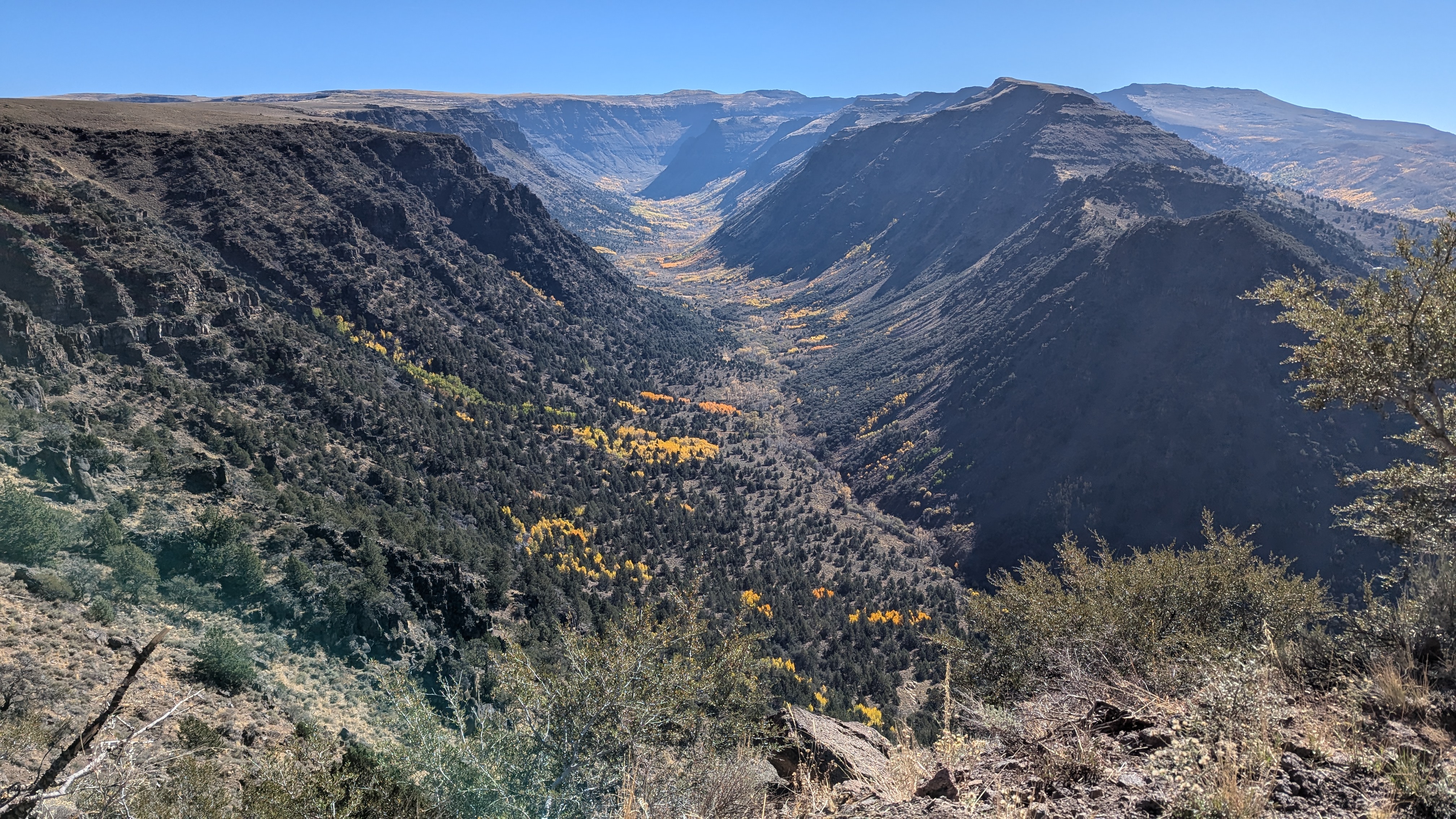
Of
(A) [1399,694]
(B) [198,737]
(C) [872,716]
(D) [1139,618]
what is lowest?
(C) [872,716]

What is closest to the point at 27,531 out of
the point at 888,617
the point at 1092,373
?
the point at 888,617

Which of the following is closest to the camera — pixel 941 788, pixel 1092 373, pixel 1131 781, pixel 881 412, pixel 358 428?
pixel 1131 781

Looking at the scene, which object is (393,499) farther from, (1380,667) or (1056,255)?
(1056,255)

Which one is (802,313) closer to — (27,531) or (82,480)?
(82,480)

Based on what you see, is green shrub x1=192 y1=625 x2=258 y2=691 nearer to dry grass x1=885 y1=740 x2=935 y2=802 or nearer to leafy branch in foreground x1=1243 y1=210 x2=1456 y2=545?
dry grass x1=885 y1=740 x2=935 y2=802

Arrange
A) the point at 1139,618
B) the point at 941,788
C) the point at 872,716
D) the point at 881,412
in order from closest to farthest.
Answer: the point at 941,788
the point at 1139,618
the point at 872,716
the point at 881,412

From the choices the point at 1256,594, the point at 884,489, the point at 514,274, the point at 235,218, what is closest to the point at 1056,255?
the point at 884,489

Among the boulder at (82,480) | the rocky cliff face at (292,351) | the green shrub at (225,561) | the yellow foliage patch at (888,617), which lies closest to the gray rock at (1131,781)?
the rocky cliff face at (292,351)

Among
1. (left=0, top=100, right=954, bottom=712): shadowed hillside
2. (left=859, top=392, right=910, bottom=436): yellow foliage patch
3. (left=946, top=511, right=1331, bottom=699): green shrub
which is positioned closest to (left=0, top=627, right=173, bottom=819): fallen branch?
(left=946, top=511, right=1331, bottom=699): green shrub
